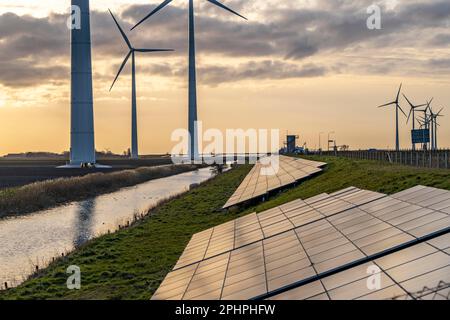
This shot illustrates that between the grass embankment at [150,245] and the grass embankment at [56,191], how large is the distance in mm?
15707

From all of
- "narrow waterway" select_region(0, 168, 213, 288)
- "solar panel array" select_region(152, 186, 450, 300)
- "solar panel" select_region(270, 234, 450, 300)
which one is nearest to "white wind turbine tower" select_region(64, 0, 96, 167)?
"narrow waterway" select_region(0, 168, 213, 288)

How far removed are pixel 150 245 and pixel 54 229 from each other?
15115 mm

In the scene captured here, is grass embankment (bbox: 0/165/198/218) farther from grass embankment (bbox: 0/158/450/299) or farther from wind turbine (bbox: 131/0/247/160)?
wind turbine (bbox: 131/0/247/160)

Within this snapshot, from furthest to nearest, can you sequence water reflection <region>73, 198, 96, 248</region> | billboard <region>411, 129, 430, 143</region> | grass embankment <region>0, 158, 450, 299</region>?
1. billboard <region>411, 129, 430, 143</region>
2. water reflection <region>73, 198, 96, 248</region>
3. grass embankment <region>0, 158, 450, 299</region>

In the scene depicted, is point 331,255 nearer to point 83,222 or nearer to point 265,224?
point 265,224

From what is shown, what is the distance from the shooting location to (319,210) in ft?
96.7

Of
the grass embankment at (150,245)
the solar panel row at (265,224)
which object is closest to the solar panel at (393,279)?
the grass embankment at (150,245)

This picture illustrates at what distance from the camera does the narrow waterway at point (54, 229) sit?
3403 cm

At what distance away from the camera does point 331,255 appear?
19688 millimetres

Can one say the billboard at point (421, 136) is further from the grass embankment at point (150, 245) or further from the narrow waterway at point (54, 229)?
the grass embankment at point (150, 245)

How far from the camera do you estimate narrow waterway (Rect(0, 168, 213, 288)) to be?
3403 centimetres

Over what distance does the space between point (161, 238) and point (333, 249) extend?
63.8ft

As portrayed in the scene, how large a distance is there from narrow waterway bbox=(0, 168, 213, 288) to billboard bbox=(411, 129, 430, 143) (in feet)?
155

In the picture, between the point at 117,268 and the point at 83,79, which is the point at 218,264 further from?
the point at 83,79
